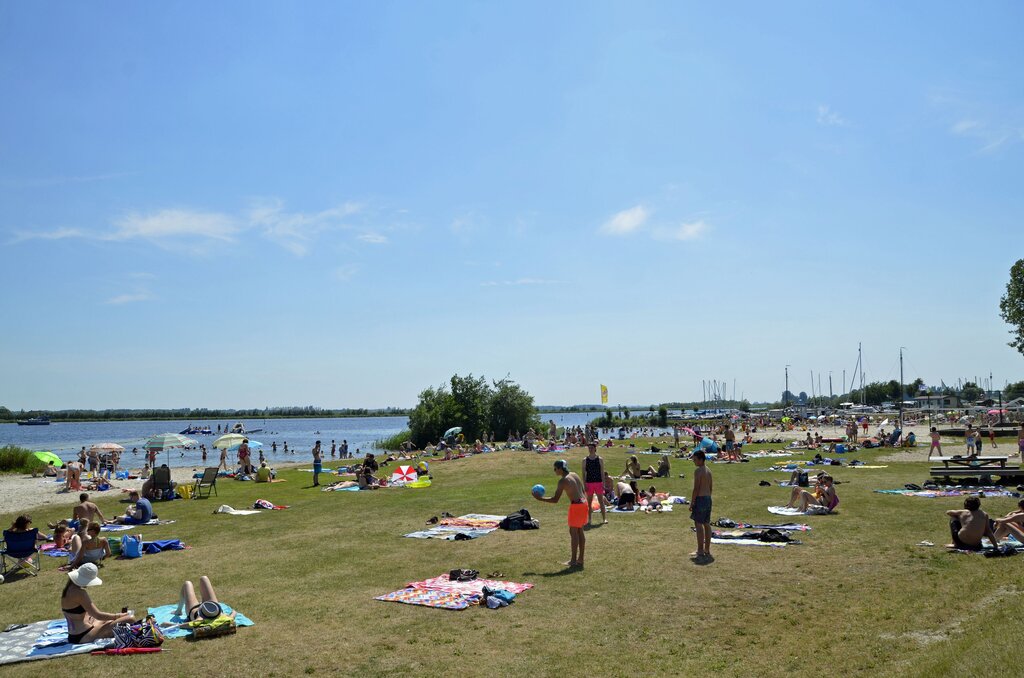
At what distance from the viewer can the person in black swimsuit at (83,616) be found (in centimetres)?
855

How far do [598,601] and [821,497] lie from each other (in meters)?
9.75

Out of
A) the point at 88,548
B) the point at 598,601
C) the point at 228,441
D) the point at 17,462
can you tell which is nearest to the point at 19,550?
the point at 88,548

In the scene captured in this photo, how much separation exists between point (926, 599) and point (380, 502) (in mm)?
15477

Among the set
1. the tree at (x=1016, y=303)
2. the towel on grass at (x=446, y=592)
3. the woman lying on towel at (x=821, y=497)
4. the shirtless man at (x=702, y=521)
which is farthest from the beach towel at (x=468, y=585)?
the tree at (x=1016, y=303)

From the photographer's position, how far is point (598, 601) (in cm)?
967

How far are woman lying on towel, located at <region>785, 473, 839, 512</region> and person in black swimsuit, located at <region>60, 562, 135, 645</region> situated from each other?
47.9 feet

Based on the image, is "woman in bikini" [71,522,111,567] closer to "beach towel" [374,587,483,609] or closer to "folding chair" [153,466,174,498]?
"beach towel" [374,587,483,609]

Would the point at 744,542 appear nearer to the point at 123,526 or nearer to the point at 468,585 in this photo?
the point at 468,585

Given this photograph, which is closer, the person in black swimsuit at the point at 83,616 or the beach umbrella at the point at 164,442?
the person in black swimsuit at the point at 83,616

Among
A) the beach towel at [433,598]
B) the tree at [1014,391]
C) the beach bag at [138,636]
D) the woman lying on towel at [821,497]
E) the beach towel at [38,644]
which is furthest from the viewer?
the tree at [1014,391]

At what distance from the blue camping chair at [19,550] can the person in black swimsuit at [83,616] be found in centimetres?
499

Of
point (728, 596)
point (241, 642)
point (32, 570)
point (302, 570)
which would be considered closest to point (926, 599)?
point (728, 596)

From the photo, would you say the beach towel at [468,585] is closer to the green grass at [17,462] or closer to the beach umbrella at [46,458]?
the beach umbrella at [46,458]

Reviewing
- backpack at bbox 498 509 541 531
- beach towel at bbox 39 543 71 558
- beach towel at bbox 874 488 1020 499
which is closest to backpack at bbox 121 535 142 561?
beach towel at bbox 39 543 71 558
